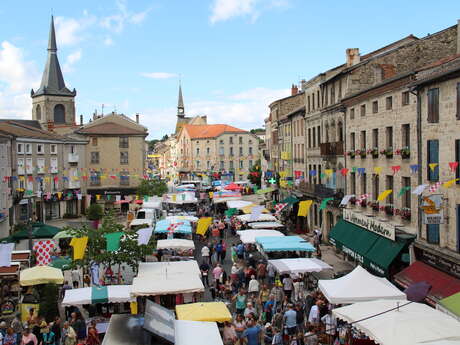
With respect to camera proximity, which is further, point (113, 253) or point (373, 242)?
point (373, 242)

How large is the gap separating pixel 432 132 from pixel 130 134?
5145 cm

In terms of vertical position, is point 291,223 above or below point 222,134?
below

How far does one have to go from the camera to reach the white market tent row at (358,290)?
1510cm

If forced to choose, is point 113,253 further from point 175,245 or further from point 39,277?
point 175,245

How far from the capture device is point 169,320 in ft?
38.0

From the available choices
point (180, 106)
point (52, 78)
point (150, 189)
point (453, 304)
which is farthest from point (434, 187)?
point (180, 106)

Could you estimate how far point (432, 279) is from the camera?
18.8m

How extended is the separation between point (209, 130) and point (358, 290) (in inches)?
3731

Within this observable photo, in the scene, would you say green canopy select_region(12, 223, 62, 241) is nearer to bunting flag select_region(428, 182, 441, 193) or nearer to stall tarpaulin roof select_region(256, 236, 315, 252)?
stall tarpaulin roof select_region(256, 236, 315, 252)

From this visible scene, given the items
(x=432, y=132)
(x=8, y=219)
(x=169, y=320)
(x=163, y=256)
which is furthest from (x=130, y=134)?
(x=169, y=320)

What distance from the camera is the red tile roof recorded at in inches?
4139

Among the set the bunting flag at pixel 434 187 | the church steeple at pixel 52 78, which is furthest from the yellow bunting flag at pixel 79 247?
the church steeple at pixel 52 78

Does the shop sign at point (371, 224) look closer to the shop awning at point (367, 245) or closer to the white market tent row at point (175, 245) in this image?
the shop awning at point (367, 245)

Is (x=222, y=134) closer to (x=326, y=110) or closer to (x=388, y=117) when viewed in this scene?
(x=326, y=110)
